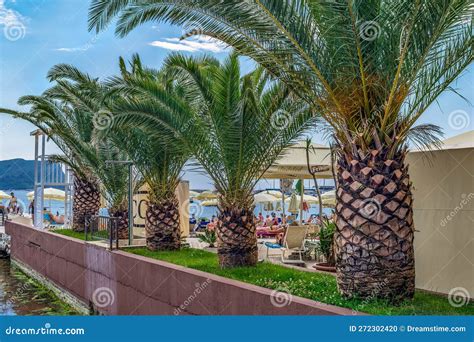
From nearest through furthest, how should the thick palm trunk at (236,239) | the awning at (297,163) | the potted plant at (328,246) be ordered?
the thick palm trunk at (236,239)
the potted plant at (328,246)
the awning at (297,163)

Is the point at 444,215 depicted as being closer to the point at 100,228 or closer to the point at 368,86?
the point at 368,86

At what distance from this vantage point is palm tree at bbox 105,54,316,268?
9188 mm

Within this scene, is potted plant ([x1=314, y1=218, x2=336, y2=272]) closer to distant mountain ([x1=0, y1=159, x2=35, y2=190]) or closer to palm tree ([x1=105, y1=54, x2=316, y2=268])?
palm tree ([x1=105, y1=54, x2=316, y2=268])

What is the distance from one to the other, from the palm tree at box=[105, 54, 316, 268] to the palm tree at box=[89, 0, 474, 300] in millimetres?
2519

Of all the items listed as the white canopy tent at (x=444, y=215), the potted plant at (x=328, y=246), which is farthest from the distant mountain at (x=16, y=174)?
the white canopy tent at (x=444, y=215)

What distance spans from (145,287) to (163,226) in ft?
10.2

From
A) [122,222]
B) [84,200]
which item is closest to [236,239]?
[122,222]

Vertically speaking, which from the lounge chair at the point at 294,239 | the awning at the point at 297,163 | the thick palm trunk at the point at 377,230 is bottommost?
the lounge chair at the point at 294,239

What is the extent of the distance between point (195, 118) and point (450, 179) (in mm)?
4795

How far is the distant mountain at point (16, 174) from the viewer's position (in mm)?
24344

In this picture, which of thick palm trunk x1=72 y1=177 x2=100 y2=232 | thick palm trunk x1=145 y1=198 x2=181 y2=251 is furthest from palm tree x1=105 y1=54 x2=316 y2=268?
thick palm trunk x1=72 y1=177 x2=100 y2=232

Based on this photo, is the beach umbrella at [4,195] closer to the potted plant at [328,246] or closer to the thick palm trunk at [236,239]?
the thick palm trunk at [236,239]

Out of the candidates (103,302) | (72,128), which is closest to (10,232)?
(72,128)

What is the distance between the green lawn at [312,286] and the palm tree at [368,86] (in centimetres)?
22
